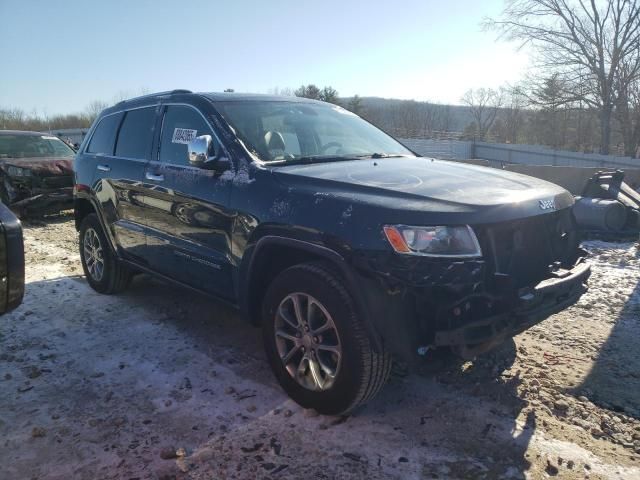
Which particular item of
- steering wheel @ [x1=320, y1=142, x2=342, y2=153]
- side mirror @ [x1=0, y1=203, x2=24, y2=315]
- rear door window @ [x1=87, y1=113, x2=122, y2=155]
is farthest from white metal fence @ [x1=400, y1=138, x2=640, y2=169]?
side mirror @ [x1=0, y1=203, x2=24, y2=315]

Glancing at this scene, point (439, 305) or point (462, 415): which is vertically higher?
point (439, 305)

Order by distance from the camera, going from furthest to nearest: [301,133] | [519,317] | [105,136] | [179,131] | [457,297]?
[105,136] → [179,131] → [301,133] → [519,317] → [457,297]

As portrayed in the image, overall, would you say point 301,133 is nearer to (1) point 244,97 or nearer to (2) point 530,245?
(1) point 244,97

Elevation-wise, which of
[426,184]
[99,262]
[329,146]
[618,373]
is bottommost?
[618,373]

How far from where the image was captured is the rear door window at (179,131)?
387cm

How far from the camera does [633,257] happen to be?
6.62 meters

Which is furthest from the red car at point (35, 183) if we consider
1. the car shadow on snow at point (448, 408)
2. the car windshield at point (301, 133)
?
the car windshield at point (301, 133)

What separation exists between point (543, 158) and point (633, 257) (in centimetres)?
1828

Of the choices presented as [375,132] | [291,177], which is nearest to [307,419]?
[291,177]

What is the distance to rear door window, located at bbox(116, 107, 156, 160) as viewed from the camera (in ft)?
14.6

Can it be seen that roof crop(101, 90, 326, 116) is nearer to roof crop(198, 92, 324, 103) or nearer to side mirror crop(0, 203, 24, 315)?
roof crop(198, 92, 324, 103)

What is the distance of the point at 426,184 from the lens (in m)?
2.96

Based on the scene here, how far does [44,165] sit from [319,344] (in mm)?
9013

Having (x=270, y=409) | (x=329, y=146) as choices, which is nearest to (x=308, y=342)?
(x=270, y=409)
